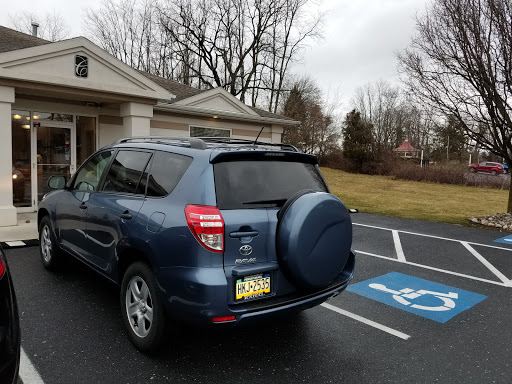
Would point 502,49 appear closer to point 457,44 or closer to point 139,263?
point 457,44

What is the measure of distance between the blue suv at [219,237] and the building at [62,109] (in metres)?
6.31

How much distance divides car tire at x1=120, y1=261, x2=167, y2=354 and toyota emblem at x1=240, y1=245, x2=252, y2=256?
75 cm

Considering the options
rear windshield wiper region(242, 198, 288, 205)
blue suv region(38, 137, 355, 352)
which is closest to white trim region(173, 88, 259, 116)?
blue suv region(38, 137, 355, 352)

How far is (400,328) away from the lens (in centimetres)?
372

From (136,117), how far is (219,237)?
323 inches

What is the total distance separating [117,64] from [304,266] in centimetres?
845

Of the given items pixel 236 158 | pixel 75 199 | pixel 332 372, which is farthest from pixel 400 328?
pixel 75 199

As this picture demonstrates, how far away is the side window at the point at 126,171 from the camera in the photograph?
344cm

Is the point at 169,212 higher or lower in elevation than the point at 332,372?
higher

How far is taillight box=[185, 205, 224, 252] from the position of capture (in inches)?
103

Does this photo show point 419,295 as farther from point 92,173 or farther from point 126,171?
point 92,173

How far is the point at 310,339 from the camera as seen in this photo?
11.2 ft

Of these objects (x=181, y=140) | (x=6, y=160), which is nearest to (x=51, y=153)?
(x=6, y=160)

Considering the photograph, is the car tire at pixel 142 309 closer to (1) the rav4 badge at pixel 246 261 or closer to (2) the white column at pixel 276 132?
(1) the rav4 badge at pixel 246 261
